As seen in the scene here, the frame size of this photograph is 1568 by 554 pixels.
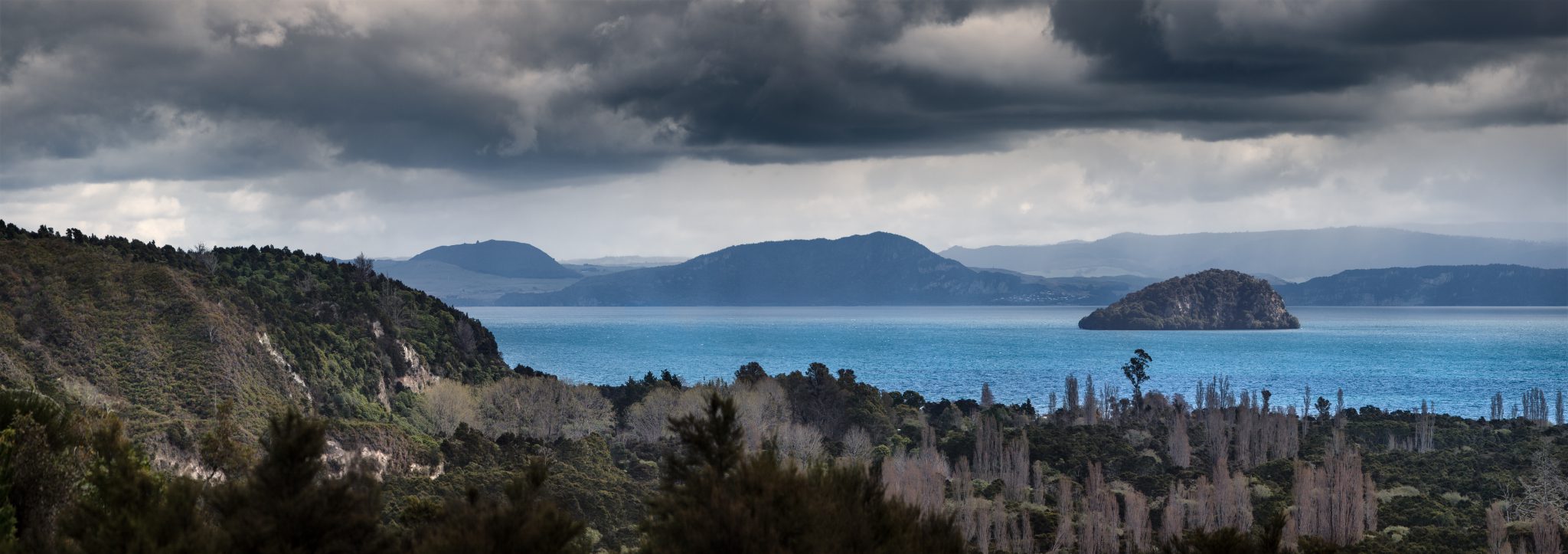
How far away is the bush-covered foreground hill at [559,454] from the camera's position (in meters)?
23.3

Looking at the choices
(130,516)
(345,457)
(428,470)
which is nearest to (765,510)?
(130,516)

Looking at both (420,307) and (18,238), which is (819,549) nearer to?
(18,238)

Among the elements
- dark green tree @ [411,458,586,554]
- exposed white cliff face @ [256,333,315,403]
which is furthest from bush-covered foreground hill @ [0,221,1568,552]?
exposed white cliff face @ [256,333,315,403]

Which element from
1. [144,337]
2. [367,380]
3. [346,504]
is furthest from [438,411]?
[346,504]

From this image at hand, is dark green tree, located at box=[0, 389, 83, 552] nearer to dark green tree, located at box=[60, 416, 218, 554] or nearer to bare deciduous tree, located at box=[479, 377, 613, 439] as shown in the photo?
dark green tree, located at box=[60, 416, 218, 554]

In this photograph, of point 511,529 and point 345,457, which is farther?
point 345,457

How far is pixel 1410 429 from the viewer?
98.5m

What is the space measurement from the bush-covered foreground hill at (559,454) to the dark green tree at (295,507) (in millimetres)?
59

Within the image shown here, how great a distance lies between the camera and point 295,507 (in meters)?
22.0

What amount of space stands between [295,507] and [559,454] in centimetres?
5029

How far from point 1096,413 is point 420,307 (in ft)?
224

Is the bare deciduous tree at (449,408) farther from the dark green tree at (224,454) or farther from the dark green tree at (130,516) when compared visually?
the dark green tree at (130,516)

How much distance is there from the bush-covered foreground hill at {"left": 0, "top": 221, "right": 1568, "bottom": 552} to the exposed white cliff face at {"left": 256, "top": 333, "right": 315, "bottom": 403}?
0.42m

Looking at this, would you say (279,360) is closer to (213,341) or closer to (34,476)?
(213,341)
